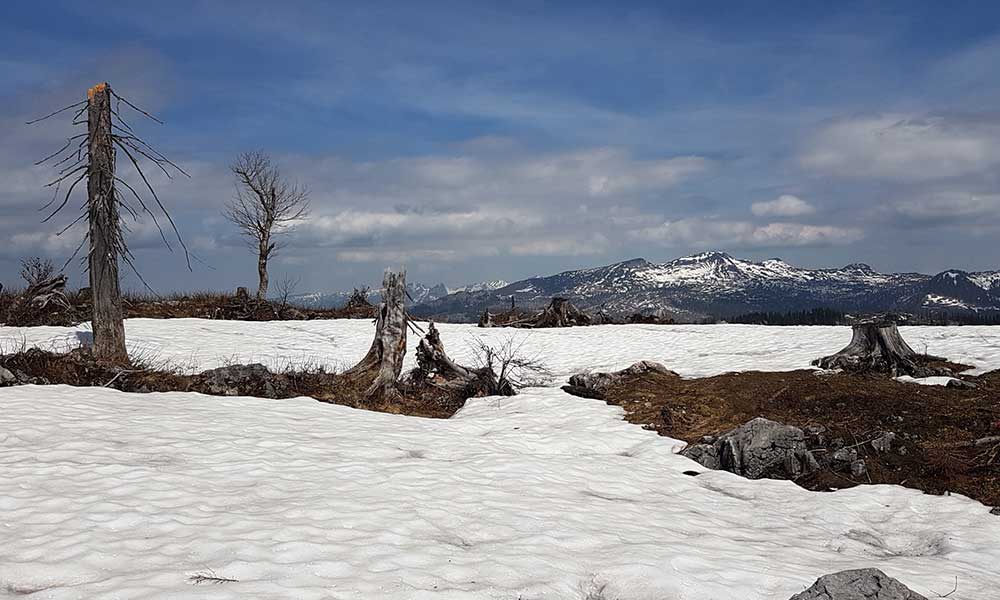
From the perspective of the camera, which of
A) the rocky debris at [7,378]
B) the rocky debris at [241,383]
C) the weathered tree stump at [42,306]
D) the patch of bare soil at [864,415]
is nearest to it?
the patch of bare soil at [864,415]

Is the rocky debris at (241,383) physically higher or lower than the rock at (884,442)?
higher

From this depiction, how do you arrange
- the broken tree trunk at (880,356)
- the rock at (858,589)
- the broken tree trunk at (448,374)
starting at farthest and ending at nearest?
the broken tree trunk at (448,374) < the broken tree trunk at (880,356) < the rock at (858,589)

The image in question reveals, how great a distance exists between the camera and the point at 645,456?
34.1 ft

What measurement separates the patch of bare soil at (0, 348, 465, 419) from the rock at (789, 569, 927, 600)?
10763 mm

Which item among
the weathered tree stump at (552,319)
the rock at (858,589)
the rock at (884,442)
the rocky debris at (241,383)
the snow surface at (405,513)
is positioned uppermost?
the weathered tree stump at (552,319)

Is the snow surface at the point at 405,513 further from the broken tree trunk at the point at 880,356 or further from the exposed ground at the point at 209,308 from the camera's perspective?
the exposed ground at the point at 209,308

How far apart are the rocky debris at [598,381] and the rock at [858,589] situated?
10943 mm

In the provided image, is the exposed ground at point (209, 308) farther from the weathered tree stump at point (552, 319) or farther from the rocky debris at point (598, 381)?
the rocky debris at point (598, 381)

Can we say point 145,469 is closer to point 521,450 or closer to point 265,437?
point 265,437

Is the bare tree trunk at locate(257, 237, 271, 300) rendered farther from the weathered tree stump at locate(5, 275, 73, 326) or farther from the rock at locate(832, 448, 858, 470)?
the rock at locate(832, 448, 858, 470)

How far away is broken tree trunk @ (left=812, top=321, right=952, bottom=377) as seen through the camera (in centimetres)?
1453

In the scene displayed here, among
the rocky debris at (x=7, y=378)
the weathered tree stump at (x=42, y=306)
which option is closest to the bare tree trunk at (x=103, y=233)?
the rocky debris at (x=7, y=378)

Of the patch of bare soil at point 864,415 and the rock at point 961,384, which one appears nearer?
the patch of bare soil at point 864,415

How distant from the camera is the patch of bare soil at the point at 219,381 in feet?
43.2
